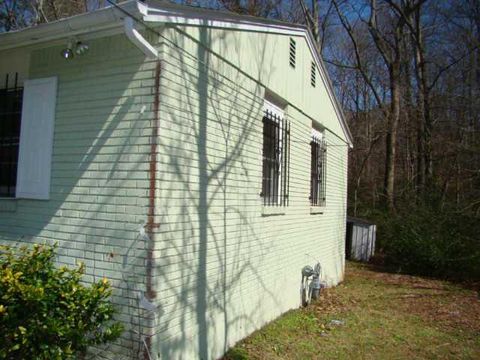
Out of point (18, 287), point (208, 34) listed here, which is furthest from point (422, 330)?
point (18, 287)

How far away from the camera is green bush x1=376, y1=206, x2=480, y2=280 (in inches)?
447

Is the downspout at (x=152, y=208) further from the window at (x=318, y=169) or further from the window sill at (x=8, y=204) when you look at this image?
the window at (x=318, y=169)

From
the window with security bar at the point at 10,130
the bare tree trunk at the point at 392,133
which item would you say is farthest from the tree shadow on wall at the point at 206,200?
→ the bare tree trunk at the point at 392,133

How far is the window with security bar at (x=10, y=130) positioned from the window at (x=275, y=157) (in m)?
3.20

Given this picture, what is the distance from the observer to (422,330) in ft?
21.7

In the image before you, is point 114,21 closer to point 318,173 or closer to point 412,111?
point 318,173

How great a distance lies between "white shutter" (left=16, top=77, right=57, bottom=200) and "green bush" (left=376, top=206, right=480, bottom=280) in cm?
1085

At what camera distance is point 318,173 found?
879 cm

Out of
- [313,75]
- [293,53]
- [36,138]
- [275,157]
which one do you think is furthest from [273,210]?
[313,75]

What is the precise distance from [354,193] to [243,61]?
617 inches

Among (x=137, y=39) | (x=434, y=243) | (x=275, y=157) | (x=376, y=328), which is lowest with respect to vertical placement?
Answer: (x=376, y=328)

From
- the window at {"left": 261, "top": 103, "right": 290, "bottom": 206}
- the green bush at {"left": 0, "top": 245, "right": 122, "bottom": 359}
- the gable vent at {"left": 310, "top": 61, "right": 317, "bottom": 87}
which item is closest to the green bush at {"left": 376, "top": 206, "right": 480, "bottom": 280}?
the gable vent at {"left": 310, "top": 61, "right": 317, "bottom": 87}

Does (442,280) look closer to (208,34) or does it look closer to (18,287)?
(208,34)

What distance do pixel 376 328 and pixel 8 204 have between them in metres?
5.52
